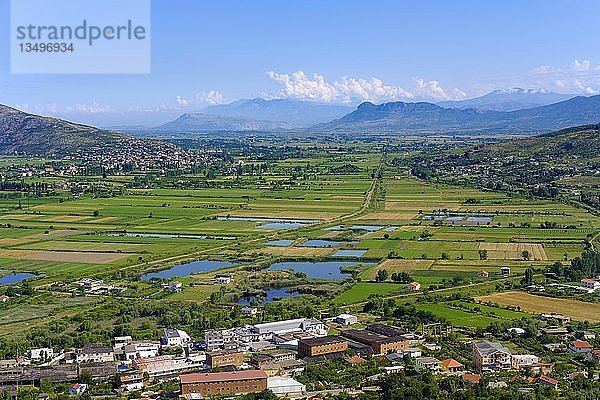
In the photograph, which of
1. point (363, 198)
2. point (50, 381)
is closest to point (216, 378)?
point (50, 381)

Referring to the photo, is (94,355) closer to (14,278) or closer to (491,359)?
(491,359)

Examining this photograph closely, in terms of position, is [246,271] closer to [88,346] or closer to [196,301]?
[196,301]

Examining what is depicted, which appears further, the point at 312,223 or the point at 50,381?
the point at 312,223

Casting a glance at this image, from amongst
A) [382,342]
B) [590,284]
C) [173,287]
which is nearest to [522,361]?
[382,342]

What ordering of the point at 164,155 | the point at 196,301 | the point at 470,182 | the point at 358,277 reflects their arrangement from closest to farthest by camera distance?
the point at 196,301 → the point at 358,277 → the point at 470,182 → the point at 164,155

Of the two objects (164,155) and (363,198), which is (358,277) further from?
(164,155)

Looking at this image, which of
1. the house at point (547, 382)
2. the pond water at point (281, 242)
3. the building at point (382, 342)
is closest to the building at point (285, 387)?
the building at point (382, 342)

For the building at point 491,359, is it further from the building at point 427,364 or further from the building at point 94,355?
the building at point 94,355

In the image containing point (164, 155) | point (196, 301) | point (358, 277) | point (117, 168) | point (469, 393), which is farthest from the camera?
point (164, 155)
